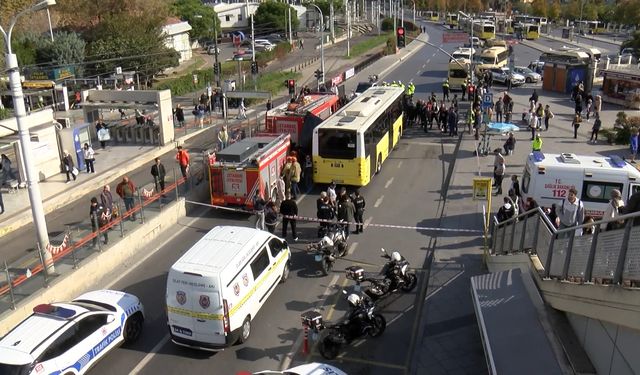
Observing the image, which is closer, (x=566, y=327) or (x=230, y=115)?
(x=566, y=327)

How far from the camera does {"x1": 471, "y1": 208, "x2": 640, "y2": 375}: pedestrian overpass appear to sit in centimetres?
723

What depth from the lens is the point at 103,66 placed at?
170 feet

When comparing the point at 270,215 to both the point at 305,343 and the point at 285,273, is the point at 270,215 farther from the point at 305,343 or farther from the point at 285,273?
the point at 305,343

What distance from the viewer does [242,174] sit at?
19219 mm

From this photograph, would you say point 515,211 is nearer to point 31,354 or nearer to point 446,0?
point 31,354

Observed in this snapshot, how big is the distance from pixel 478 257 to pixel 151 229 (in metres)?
9.71

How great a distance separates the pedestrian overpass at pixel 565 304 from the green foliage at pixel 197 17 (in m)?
81.7

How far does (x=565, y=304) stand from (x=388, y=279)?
521 cm

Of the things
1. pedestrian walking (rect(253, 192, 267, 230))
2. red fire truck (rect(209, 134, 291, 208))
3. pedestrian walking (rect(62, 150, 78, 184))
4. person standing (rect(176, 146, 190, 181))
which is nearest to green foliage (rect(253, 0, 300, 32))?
pedestrian walking (rect(62, 150, 78, 184))

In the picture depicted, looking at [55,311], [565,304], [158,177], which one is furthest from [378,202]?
[55,311]

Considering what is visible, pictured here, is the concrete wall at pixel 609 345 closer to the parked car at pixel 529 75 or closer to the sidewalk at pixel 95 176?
the sidewalk at pixel 95 176

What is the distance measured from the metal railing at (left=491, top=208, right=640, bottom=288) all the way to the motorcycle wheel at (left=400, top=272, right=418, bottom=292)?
8.91 feet

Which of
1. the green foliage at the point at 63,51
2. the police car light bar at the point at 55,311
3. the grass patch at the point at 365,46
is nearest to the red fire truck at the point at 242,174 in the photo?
the police car light bar at the point at 55,311

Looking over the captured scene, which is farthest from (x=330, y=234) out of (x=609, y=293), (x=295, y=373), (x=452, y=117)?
(x=452, y=117)
